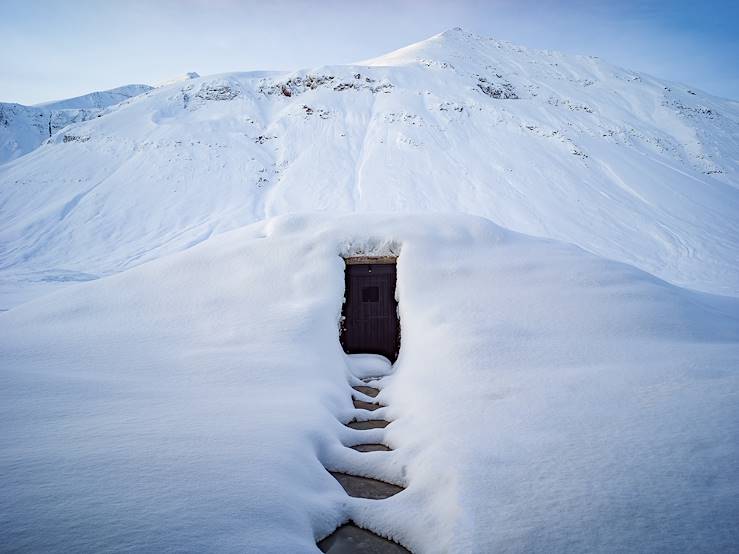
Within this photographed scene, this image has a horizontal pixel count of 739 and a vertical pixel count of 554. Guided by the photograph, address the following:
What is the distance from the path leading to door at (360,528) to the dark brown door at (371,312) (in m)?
2.47

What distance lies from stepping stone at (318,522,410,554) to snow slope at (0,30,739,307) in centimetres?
1367


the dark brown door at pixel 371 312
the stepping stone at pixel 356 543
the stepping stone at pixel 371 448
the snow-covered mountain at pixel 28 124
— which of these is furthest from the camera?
the snow-covered mountain at pixel 28 124

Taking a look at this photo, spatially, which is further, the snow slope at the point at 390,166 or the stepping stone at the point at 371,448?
the snow slope at the point at 390,166

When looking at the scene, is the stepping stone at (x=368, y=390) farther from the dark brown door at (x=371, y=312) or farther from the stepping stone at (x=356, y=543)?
the stepping stone at (x=356, y=543)

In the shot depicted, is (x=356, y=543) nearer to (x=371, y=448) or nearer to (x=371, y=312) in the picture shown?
(x=371, y=448)

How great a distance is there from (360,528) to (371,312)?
4322mm

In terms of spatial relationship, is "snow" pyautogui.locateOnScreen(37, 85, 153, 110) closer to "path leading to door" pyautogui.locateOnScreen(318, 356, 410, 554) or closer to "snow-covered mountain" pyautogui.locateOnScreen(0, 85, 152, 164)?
"snow-covered mountain" pyautogui.locateOnScreen(0, 85, 152, 164)

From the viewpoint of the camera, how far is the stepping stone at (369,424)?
4.15m

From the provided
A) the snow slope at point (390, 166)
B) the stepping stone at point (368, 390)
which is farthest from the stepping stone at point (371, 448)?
the snow slope at point (390, 166)

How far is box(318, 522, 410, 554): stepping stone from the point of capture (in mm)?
2404

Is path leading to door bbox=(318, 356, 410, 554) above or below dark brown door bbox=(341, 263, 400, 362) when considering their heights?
below

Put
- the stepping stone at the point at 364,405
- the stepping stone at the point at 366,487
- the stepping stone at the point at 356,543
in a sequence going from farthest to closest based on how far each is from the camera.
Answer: the stepping stone at the point at 364,405, the stepping stone at the point at 366,487, the stepping stone at the point at 356,543

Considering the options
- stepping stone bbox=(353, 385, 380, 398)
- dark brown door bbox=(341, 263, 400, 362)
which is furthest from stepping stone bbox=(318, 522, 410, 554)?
dark brown door bbox=(341, 263, 400, 362)

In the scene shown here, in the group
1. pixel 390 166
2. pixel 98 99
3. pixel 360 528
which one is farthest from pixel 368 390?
pixel 98 99
